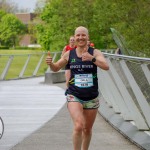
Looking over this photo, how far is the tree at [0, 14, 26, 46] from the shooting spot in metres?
132

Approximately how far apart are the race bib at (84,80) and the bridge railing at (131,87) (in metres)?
0.81

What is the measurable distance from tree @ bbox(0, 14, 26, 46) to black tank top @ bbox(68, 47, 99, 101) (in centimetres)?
12484

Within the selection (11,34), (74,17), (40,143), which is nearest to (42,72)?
(74,17)

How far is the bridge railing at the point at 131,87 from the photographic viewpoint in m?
7.98

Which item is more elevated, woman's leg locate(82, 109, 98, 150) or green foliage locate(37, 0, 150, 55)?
woman's leg locate(82, 109, 98, 150)

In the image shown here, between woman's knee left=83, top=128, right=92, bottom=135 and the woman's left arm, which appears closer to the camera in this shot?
the woman's left arm

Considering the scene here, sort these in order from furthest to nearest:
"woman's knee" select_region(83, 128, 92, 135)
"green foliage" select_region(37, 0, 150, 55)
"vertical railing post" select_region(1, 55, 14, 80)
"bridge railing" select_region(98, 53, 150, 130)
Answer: "vertical railing post" select_region(1, 55, 14, 80) < "green foliage" select_region(37, 0, 150, 55) < "bridge railing" select_region(98, 53, 150, 130) < "woman's knee" select_region(83, 128, 92, 135)

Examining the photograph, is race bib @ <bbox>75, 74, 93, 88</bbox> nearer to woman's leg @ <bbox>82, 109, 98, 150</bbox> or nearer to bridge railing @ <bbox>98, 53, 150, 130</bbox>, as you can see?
woman's leg @ <bbox>82, 109, 98, 150</bbox>

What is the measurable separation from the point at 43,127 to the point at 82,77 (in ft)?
12.5

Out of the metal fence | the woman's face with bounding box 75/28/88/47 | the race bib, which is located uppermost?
the woman's face with bounding box 75/28/88/47

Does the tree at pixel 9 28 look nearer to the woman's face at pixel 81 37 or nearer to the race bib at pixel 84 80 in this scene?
the woman's face at pixel 81 37

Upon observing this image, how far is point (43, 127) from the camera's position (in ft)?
34.3

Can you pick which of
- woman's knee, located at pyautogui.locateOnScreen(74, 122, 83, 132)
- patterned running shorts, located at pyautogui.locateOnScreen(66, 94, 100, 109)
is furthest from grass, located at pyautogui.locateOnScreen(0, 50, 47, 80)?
woman's knee, located at pyautogui.locateOnScreen(74, 122, 83, 132)

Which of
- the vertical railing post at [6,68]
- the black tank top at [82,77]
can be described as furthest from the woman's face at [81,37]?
the vertical railing post at [6,68]
